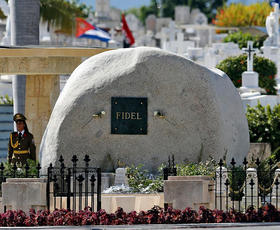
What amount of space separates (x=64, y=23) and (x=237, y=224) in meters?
40.3

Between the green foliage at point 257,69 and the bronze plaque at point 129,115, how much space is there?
1975 centimetres

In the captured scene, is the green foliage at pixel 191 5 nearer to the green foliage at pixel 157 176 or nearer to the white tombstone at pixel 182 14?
the white tombstone at pixel 182 14

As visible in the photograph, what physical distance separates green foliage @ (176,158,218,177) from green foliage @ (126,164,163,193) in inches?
14.4

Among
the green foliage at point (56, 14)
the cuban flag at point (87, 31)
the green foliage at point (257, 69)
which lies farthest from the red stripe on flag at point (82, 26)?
the green foliage at point (257, 69)

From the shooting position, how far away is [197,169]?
16562 millimetres

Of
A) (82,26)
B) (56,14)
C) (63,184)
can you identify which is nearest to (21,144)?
(63,184)

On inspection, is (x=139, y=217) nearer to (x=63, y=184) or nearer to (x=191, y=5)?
(x=63, y=184)

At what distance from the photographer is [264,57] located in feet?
131

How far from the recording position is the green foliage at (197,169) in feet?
53.7

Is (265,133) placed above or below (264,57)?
below

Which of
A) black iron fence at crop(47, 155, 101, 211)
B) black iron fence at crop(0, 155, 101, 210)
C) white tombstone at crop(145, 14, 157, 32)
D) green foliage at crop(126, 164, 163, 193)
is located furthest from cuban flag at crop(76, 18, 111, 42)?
black iron fence at crop(47, 155, 101, 211)

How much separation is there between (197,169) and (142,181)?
894mm

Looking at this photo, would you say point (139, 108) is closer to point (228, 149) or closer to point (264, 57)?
point (228, 149)

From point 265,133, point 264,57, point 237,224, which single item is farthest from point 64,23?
point 237,224
